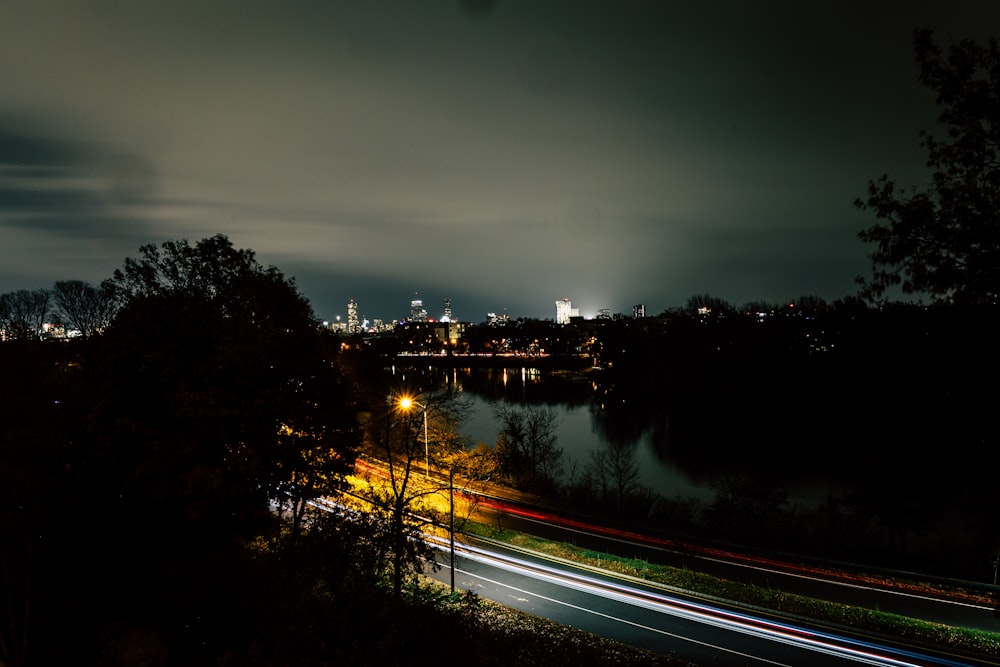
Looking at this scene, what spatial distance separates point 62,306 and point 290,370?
98.1 ft

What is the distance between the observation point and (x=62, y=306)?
33188 mm

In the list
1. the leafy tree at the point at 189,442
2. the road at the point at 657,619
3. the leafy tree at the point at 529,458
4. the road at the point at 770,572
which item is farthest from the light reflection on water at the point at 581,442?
the leafy tree at the point at 189,442

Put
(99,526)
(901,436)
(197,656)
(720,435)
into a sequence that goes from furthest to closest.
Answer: (720,435)
(901,436)
(99,526)
(197,656)

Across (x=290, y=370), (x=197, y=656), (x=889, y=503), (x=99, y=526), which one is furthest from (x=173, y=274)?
(x=889, y=503)

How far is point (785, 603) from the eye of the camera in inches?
554

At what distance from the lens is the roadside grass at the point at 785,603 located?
12.2m

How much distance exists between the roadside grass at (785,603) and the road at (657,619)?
0.55 metres

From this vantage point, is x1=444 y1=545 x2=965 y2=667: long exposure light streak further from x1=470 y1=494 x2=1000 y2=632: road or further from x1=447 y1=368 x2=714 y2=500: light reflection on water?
x1=447 y1=368 x2=714 y2=500: light reflection on water

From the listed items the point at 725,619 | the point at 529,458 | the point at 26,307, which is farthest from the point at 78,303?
the point at 725,619

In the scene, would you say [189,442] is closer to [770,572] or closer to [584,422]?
[770,572]

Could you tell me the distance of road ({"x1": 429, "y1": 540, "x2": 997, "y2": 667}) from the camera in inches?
458

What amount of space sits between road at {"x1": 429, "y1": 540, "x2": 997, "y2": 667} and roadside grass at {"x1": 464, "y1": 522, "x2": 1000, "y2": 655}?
55 cm

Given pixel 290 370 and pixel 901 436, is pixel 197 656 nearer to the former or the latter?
pixel 290 370

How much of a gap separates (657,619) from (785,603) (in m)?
3.36
